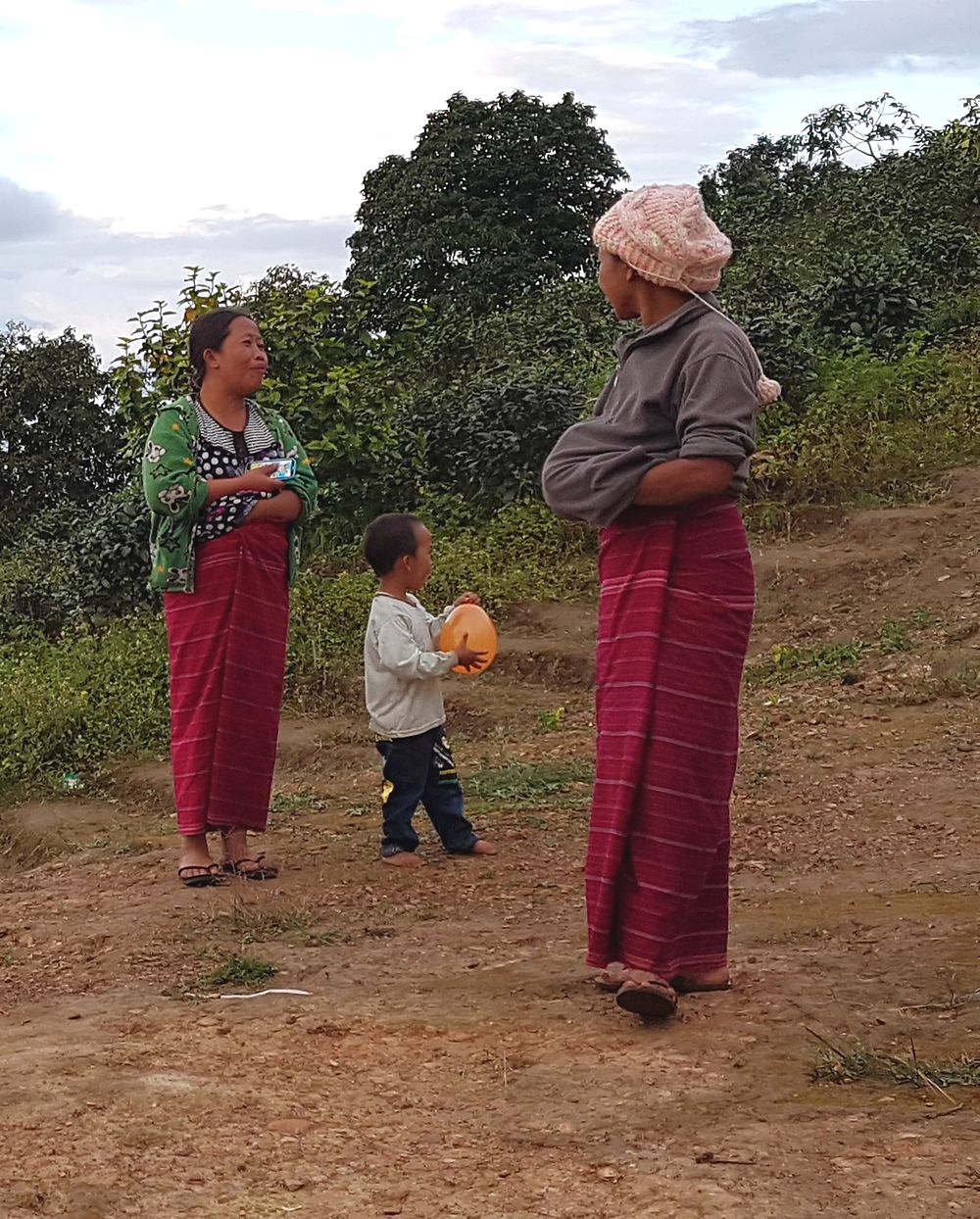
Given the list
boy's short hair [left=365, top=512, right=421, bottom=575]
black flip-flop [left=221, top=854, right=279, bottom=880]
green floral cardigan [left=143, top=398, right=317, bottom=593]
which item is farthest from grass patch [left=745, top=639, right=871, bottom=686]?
green floral cardigan [left=143, top=398, right=317, bottom=593]

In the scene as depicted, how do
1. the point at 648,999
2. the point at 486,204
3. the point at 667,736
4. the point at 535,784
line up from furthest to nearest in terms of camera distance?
1. the point at 486,204
2. the point at 535,784
3. the point at 667,736
4. the point at 648,999

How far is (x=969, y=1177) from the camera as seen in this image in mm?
2625

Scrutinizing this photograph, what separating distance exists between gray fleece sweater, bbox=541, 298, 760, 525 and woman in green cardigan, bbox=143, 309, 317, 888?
1.85 meters

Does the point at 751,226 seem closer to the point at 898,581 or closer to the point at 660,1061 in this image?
the point at 898,581

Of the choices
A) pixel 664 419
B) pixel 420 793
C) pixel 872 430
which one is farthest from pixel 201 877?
Result: pixel 872 430

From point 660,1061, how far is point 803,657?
572cm

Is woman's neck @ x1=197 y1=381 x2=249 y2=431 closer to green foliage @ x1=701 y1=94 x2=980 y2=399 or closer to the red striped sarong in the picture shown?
the red striped sarong

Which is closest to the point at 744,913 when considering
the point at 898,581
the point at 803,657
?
the point at 803,657

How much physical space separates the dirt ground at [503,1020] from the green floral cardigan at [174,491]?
1.07 m

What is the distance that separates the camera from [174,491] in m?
5.34

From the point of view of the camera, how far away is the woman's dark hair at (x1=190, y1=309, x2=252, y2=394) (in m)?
5.45

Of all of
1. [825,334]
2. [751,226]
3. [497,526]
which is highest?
[751,226]

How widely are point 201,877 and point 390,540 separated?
1297 mm

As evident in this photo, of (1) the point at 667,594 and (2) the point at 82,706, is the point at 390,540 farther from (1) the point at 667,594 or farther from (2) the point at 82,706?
(2) the point at 82,706
